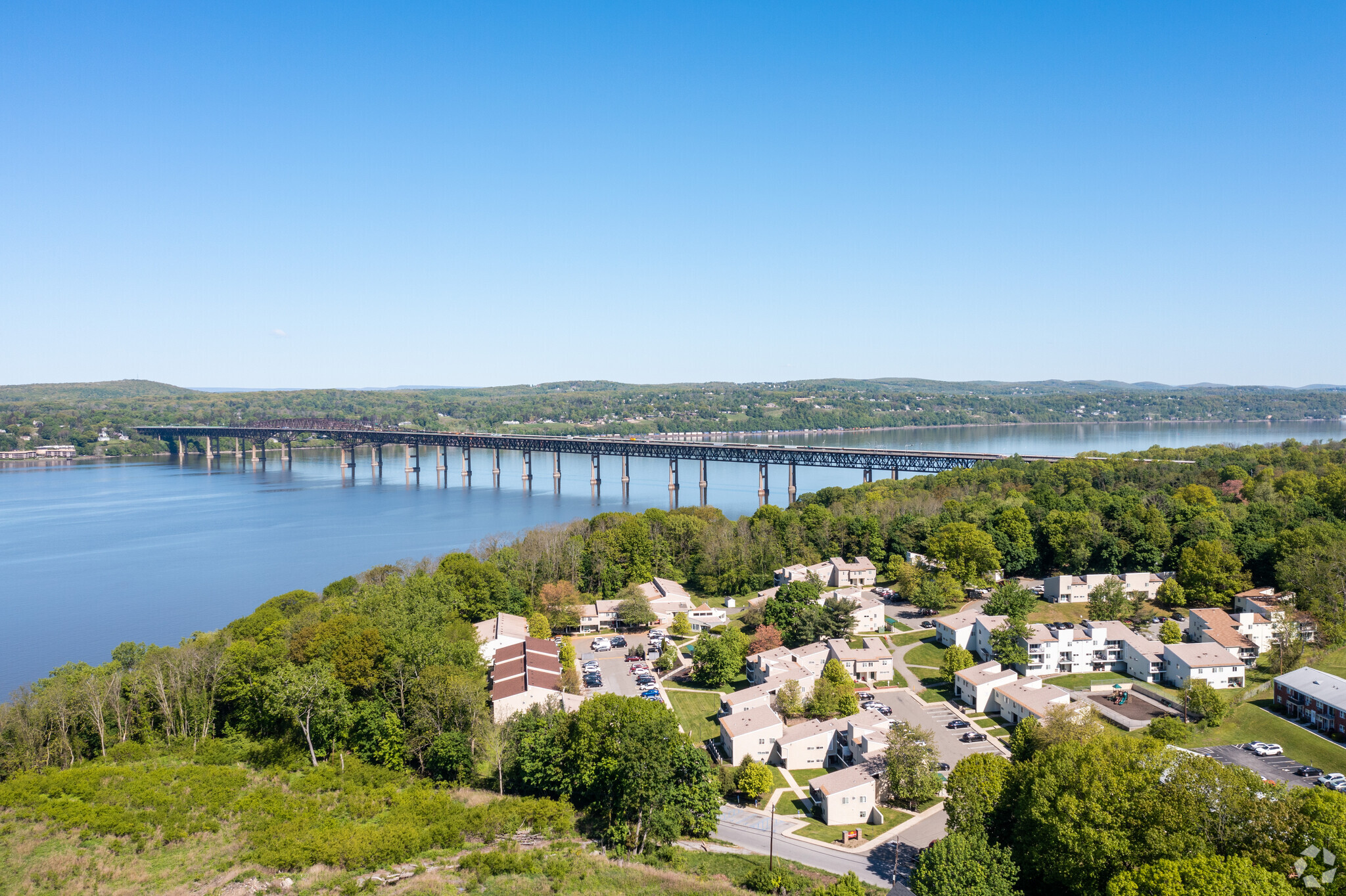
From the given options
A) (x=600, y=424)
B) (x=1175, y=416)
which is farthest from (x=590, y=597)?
(x=1175, y=416)

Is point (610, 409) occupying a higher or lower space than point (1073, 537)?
higher

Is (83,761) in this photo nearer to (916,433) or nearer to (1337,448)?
(1337,448)

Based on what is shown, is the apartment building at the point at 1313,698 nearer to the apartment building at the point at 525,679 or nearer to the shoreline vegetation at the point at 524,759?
the shoreline vegetation at the point at 524,759

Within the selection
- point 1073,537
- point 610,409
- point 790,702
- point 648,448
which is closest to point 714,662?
point 790,702

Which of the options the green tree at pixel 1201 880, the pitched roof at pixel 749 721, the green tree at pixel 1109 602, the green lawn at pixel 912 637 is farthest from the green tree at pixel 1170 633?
the green tree at pixel 1201 880

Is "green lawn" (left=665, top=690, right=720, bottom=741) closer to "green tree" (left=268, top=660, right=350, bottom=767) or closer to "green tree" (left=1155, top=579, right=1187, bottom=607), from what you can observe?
"green tree" (left=268, top=660, right=350, bottom=767)

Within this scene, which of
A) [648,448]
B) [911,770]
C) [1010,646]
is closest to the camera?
[911,770]

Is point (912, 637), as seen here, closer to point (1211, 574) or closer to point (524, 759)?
point (1211, 574)
